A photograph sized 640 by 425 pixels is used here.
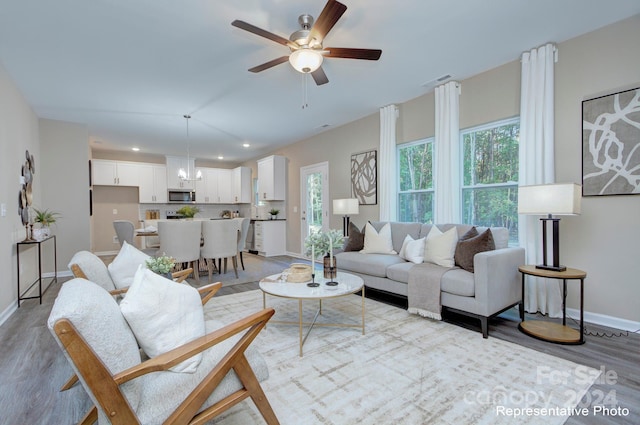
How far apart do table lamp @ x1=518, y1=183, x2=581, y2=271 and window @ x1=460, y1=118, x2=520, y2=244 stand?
82cm

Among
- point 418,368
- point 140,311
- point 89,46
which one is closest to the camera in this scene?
point 140,311

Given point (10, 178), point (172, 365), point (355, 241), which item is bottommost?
point (172, 365)

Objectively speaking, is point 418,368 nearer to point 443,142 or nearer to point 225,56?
point 443,142

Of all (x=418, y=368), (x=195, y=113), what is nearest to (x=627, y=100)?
(x=418, y=368)

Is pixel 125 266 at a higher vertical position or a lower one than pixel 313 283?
higher

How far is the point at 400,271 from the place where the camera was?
3166mm

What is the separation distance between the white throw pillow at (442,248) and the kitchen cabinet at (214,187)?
697cm

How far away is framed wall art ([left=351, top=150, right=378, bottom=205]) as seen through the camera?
16.2 feet

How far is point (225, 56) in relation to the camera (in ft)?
10.2

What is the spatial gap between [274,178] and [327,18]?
5.28 meters

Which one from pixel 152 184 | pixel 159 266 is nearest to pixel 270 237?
pixel 152 184

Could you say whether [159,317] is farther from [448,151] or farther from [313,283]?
[448,151]

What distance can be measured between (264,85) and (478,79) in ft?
8.79

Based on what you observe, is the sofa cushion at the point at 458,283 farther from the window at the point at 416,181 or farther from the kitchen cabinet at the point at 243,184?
the kitchen cabinet at the point at 243,184
